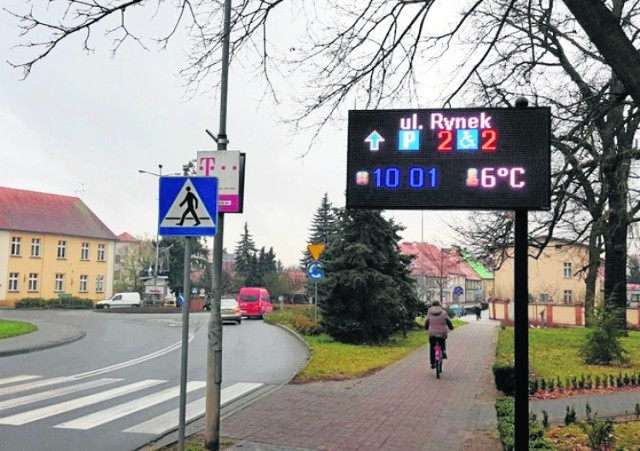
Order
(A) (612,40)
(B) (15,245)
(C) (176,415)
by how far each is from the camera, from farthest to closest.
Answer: (B) (15,245) < (C) (176,415) < (A) (612,40)

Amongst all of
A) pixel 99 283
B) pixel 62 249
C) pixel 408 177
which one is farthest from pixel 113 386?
pixel 99 283

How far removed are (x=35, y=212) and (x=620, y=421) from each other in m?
62.1

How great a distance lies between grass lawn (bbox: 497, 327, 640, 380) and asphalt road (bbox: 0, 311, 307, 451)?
223 inches

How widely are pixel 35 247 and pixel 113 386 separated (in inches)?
2101

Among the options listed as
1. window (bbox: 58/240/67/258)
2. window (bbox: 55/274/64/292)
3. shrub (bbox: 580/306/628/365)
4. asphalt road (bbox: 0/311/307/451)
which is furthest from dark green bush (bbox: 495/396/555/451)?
window (bbox: 58/240/67/258)

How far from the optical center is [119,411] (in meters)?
9.29

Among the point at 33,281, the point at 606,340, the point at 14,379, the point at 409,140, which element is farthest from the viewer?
the point at 33,281

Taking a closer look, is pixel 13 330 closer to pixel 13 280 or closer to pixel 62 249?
pixel 13 280

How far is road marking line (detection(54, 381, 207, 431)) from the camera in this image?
8320 mm

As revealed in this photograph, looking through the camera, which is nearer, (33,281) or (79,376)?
(79,376)

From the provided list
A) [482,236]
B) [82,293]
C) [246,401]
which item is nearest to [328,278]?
[482,236]

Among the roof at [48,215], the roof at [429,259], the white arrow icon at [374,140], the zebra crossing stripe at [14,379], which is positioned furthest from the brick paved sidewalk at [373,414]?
the roof at [48,215]

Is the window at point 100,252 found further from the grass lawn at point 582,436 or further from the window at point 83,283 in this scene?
the grass lawn at point 582,436

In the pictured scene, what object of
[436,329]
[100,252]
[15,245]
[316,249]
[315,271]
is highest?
[15,245]
